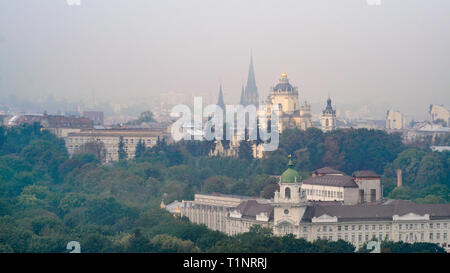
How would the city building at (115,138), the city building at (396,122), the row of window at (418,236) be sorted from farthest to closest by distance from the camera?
the city building at (396,122), the city building at (115,138), the row of window at (418,236)

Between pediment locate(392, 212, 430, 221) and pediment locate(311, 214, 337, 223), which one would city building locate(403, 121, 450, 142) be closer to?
pediment locate(392, 212, 430, 221)

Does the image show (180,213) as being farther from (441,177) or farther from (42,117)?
(42,117)

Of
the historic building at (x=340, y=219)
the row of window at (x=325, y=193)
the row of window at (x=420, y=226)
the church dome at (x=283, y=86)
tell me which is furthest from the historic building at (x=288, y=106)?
the row of window at (x=420, y=226)

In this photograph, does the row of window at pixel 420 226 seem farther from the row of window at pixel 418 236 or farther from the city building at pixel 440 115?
the city building at pixel 440 115

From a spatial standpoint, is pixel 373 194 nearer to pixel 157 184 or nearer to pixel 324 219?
pixel 324 219

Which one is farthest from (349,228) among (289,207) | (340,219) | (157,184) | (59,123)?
(59,123)

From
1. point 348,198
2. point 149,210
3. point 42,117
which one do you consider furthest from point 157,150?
point 348,198
